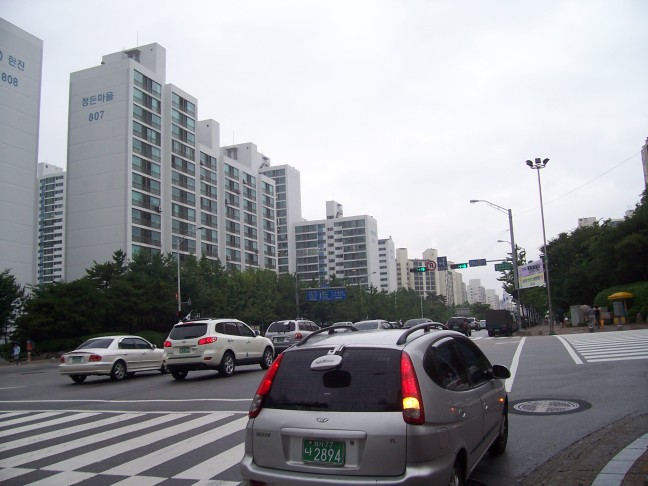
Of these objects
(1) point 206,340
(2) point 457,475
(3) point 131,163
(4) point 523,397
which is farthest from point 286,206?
(2) point 457,475

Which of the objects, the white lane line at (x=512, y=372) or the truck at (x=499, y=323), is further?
the truck at (x=499, y=323)

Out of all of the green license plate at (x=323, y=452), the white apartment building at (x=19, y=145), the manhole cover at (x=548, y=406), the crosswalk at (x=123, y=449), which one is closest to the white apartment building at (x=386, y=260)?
the white apartment building at (x=19, y=145)

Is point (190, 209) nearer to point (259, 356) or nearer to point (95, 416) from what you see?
point (259, 356)

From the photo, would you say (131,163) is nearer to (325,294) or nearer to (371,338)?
(325,294)

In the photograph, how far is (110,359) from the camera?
58.0 ft

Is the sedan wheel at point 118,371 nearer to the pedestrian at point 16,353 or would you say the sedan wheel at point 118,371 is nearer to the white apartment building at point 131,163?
the pedestrian at point 16,353

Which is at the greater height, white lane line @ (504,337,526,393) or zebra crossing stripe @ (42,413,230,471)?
white lane line @ (504,337,526,393)

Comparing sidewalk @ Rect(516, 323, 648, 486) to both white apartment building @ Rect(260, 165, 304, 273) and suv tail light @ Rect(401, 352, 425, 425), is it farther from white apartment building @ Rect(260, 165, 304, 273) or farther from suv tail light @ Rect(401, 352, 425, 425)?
white apartment building @ Rect(260, 165, 304, 273)

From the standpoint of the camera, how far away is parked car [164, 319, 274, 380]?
16219 millimetres

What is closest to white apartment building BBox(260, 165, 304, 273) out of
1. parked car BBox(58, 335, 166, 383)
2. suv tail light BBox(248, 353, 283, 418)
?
parked car BBox(58, 335, 166, 383)

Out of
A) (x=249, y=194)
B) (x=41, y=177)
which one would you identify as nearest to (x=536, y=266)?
(x=249, y=194)

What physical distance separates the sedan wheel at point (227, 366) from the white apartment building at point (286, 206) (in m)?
124

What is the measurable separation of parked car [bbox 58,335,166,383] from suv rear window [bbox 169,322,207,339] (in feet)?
8.87

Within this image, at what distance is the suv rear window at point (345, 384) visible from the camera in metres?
4.18
